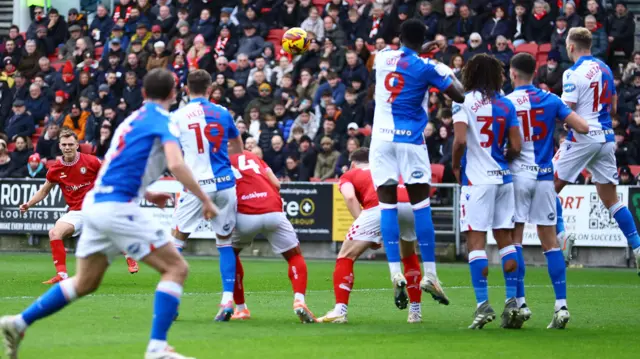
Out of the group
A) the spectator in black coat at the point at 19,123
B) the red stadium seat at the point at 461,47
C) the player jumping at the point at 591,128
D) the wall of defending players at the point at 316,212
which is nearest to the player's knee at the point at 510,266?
the player jumping at the point at 591,128

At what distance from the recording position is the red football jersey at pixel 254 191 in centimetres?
1151

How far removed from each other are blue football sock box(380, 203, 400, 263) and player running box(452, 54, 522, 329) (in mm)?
722

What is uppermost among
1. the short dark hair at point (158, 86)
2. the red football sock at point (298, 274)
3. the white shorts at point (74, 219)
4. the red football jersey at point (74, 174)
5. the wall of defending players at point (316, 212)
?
the short dark hair at point (158, 86)

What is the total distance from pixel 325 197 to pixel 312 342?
1428cm

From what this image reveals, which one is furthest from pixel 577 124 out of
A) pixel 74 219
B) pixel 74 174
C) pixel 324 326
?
pixel 74 219

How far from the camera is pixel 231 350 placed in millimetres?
8758

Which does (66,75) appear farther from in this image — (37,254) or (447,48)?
(447,48)

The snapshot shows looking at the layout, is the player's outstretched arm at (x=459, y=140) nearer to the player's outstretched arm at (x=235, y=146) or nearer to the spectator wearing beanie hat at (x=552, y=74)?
the player's outstretched arm at (x=235, y=146)

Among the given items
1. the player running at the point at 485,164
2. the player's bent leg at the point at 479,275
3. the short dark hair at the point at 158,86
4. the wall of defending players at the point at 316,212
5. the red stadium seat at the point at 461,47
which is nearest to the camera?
the short dark hair at the point at 158,86

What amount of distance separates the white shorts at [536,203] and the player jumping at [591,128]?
4.55 ft

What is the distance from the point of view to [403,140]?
1093cm

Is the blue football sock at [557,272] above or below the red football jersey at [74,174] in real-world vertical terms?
below

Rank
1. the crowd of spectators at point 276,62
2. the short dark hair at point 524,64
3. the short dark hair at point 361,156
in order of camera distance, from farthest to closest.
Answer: the crowd of spectators at point 276,62, the short dark hair at point 361,156, the short dark hair at point 524,64

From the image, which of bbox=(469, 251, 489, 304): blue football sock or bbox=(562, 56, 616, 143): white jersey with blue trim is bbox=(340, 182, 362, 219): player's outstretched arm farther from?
bbox=(562, 56, 616, 143): white jersey with blue trim
